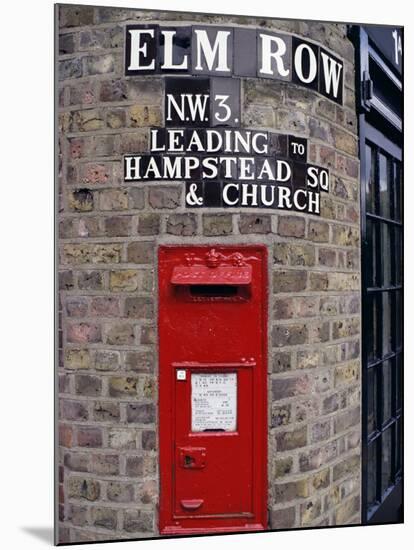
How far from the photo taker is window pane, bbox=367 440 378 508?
341cm

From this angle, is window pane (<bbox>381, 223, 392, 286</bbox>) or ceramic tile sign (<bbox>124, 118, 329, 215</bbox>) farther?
window pane (<bbox>381, 223, 392, 286</bbox>)

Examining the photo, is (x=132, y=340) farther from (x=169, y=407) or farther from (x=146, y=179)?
(x=146, y=179)

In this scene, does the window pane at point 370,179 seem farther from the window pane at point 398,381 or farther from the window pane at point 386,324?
the window pane at point 398,381

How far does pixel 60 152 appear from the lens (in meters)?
2.99

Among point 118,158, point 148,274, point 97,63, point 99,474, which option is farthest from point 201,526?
point 97,63

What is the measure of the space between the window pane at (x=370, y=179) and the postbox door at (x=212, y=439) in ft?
3.30

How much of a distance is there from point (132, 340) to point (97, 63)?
114 centimetres

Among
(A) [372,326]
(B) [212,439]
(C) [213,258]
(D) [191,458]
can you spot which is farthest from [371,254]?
(D) [191,458]

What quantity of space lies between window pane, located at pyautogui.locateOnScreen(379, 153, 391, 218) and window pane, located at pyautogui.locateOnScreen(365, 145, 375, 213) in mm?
50

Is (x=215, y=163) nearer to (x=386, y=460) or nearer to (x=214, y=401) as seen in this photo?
(x=214, y=401)

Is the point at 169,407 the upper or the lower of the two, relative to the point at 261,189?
lower

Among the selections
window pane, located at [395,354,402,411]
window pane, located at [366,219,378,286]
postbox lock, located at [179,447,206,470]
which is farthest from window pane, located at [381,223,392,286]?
postbox lock, located at [179,447,206,470]

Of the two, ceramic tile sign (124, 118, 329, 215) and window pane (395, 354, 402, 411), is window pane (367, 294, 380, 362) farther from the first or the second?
ceramic tile sign (124, 118, 329, 215)

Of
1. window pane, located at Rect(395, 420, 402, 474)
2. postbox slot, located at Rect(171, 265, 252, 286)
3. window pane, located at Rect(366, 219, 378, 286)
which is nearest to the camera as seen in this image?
postbox slot, located at Rect(171, 265, 252, 286)
